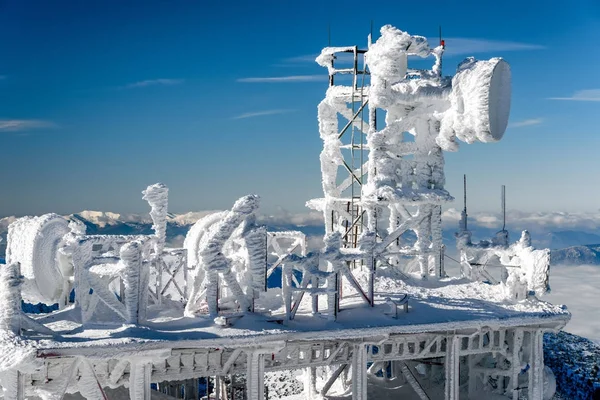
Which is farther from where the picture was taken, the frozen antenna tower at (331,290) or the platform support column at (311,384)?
the platform support column at (311,384)

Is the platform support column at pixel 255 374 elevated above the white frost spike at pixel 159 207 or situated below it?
below

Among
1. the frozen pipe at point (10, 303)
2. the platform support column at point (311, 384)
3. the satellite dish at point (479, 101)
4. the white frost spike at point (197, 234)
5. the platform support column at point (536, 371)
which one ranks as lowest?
the platform support column at point (311, 384)

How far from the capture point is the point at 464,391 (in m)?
30.3

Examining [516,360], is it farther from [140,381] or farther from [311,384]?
[140,381]

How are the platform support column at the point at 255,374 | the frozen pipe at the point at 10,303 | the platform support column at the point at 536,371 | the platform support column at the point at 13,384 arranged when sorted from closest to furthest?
1. the platform support column at the point at 13,384
2. the frozen pipe at the point at 10,303
3. the platform support column at the point at 255,374
4. the platform support column at the point at 536,371

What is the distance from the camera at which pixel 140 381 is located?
2066cm

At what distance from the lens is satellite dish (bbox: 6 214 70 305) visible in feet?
77.8

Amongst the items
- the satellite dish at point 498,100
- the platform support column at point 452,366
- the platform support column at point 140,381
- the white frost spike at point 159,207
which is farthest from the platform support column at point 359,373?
the satellite dish at point 498,100

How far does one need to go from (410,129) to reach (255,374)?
13.1m

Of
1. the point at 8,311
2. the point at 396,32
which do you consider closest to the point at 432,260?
the point at 396,32

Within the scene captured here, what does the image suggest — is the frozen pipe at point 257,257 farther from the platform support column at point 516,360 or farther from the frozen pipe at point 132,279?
the platform support column at point 516,360

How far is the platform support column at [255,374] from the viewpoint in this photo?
71.7 feet

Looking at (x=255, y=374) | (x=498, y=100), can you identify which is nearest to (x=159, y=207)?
(x=255, y=374)

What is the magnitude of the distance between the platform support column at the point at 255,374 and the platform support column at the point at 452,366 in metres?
7.71
